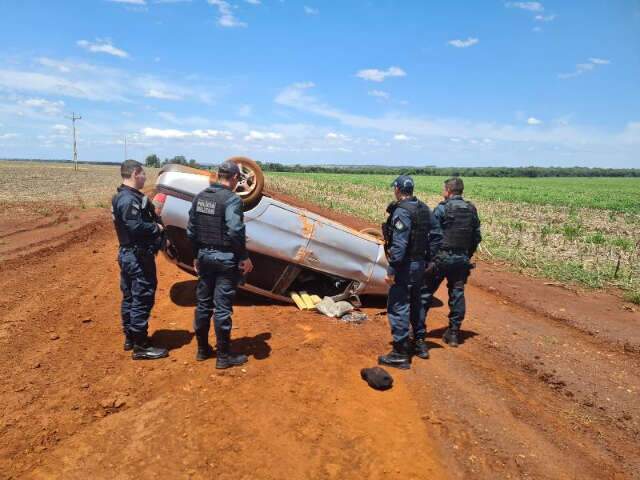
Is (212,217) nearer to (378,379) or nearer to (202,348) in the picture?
(202,348)

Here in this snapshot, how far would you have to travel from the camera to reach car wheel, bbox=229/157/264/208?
5.50 meters

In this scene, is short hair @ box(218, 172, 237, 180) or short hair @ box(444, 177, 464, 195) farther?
short hair @ box(444, 177, 464, 195)

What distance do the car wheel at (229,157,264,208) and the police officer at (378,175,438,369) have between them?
1.88 metres

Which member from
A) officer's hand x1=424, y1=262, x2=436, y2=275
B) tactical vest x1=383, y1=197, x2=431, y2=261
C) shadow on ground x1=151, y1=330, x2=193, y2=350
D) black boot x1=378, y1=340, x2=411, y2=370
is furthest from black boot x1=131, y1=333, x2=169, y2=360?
officer's hand x1=424, y1=262, x2=436, y2=275

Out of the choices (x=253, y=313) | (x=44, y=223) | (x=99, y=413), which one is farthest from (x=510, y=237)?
(x=44, y=223)

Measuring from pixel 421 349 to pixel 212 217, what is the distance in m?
2.80

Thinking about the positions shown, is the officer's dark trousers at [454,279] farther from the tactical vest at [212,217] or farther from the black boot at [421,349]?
the tactical vest at [212,217]

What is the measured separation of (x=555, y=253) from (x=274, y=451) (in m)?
10.1

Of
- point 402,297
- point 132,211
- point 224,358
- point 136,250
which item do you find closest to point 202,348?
point 224,358

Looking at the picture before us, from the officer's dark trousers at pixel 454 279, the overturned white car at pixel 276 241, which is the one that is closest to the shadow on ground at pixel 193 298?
the overturned white car at pixel 276 241

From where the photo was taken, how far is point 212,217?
4.16 metres

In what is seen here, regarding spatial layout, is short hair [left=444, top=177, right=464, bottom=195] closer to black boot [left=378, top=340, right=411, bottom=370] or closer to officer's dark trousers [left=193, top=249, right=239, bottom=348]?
black boot [left=378, top=340, right=411, bottom=370]

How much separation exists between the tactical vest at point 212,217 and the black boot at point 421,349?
8.10 ft

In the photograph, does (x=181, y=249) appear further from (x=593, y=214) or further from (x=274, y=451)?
(x=593, y=214)
